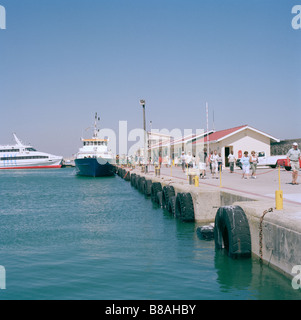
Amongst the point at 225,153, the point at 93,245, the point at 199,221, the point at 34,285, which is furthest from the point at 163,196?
the point at 225,153

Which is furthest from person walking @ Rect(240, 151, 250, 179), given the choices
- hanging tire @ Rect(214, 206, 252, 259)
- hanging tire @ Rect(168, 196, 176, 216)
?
hanging tire @ Rect(214, 206, 252, 259)

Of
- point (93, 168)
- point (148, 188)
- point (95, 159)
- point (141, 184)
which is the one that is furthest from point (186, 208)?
point (93, 168)

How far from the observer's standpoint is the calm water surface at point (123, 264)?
7457mm

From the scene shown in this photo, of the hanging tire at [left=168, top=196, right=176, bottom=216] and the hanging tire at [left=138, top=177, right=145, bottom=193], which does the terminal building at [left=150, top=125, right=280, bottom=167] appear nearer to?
the hanging tire at [left=138, top=177, right=145, bottom=193]

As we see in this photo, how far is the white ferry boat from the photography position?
9956 centimetres

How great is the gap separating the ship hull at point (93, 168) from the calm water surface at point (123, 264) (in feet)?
102

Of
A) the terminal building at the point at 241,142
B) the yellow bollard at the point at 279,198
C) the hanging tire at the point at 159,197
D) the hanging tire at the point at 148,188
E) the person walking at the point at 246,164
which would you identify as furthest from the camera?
the terminal building at the point at 241,142

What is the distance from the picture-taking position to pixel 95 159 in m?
46.9

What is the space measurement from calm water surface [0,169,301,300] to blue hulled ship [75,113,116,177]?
31241mm

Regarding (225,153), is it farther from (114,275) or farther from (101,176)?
(114,275)

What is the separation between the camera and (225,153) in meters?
35.3

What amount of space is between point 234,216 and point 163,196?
10338mm

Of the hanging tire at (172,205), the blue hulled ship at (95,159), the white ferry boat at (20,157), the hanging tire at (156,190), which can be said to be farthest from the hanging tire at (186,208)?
the white ferry boat at (20,157)

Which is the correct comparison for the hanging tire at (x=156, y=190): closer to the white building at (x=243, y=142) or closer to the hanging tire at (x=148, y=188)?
the hanging tire at (x=148, y=188)
